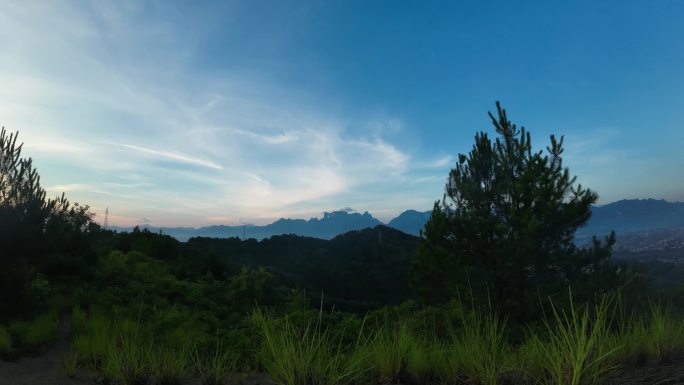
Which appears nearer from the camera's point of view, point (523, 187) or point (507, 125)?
point (523, 187)

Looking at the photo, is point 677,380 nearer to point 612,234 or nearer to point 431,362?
point 431,362

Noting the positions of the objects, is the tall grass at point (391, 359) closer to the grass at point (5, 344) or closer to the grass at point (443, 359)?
the grass at point (443, 359)

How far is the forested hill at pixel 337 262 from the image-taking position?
43.7 m

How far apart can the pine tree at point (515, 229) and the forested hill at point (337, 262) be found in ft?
62.0

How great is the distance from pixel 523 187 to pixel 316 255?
4697 centimetres

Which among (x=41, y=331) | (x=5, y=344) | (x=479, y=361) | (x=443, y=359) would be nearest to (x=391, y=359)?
(x=443, y=359)

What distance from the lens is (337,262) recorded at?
182 feet

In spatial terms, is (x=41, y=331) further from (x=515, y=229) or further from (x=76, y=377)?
(x=515, y=229)

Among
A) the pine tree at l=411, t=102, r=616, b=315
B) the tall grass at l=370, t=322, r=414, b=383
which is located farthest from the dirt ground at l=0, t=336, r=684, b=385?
the pine tree at l=411, t=102, r=616, b=315

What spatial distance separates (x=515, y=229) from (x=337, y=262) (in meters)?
43.5

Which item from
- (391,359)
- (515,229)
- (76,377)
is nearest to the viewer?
(391,359)

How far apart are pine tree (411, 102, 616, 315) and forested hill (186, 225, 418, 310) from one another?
62.0 ft

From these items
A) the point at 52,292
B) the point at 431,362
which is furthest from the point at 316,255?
the point at 431,362

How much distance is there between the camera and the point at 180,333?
814 centimetres
